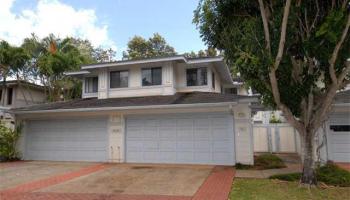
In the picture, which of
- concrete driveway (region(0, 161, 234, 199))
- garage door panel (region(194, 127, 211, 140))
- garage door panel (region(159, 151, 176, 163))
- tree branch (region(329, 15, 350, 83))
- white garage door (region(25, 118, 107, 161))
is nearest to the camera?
tree branch (region(329, 15, 350, 83))

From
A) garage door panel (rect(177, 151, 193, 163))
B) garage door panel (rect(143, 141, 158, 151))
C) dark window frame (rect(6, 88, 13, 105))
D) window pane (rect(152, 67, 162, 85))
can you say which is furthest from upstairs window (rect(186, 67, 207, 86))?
dark window frame (rect(6, 88, 13, 105))

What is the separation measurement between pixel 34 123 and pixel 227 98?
1060 cm

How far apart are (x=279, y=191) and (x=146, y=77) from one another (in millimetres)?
10515

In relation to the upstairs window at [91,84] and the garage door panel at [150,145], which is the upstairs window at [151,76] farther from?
the upstairs window at [91,84]

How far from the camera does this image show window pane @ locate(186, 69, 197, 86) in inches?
665

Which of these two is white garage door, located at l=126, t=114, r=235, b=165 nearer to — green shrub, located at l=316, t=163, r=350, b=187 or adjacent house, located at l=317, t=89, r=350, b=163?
green shrub, located at l=316, t=163, r=350, b=187

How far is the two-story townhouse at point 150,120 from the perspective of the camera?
43.2 feet

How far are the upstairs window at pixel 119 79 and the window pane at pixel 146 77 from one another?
105 cm

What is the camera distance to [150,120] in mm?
14336

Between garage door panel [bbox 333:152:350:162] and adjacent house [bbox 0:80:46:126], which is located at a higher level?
adjacent house [bbox 0:80:46:126]

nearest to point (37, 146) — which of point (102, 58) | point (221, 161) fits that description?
point (221, 161)

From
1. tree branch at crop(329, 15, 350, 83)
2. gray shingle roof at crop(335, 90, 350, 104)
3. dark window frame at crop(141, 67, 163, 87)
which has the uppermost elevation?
dark window frame at crop(141, 67, 163, 87)

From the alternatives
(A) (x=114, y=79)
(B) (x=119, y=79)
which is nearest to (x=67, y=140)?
(A) (x=114, y=79)

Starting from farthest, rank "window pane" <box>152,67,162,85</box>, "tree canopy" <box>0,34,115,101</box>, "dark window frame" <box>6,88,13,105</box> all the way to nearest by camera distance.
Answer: "dark window frame" <box>6,88,13,105</box> → "tree canopy" <box>0,34,115,101</box> → "window pane" <box>152,67,162,85</box>
